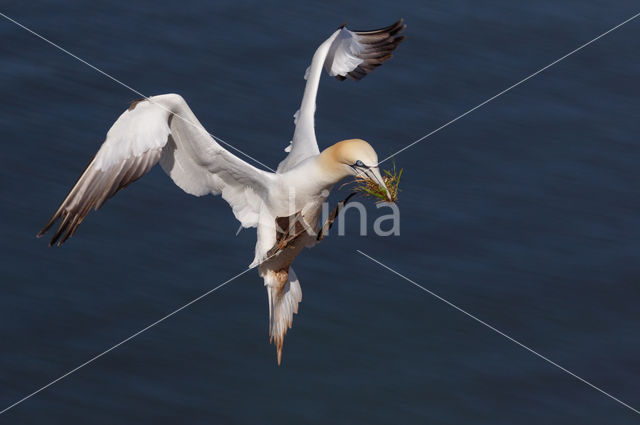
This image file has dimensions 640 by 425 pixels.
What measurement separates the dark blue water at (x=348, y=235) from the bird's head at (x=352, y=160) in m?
3.11

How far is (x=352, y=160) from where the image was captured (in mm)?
7883

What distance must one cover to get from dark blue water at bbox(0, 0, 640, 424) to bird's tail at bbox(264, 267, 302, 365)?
4.23 feet

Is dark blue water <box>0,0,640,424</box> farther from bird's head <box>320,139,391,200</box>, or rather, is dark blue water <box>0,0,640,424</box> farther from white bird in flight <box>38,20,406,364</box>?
bird's head <box>320,139,391,200</box>

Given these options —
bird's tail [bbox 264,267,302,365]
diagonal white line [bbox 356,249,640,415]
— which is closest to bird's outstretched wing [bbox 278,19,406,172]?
bird's tail [bbox 264,267,302,365]

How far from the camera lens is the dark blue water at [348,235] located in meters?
10.8

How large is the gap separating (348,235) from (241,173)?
3.47 metres

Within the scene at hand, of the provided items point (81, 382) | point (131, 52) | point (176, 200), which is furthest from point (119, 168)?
point (131, 52)

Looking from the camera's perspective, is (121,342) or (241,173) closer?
(241,173)

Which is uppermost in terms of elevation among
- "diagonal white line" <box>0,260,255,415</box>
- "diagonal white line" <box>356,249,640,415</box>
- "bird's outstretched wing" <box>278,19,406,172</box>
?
"bird's outstretched wing" <box>278,19,406,172</box>

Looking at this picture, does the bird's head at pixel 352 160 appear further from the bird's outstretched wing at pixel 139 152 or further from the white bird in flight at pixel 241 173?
the bird's outstretched wing at pixel 139 152

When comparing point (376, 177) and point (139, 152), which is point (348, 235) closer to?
point (139, 152)

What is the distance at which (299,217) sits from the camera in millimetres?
8578

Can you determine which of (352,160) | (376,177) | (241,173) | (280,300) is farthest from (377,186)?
(280,300)

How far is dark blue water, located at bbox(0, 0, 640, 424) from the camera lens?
10766 millimetres
